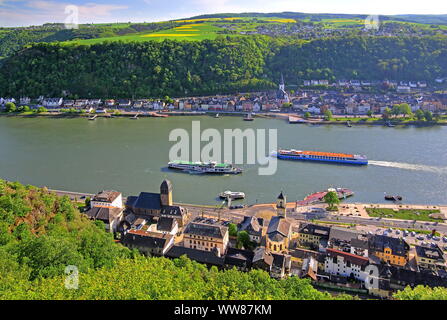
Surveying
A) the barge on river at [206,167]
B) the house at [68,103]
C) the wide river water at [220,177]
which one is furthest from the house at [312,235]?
the house at [68,103]

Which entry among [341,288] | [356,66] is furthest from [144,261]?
[356,66]

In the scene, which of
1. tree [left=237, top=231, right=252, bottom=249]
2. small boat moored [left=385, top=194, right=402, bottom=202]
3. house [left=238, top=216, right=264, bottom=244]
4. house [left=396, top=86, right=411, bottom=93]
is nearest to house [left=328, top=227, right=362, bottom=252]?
house [left=238, top=216, right=264, bottom=244]

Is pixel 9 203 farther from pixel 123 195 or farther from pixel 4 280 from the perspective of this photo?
pixel 123 195

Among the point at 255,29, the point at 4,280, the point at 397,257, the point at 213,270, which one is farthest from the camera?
the point at 255,29

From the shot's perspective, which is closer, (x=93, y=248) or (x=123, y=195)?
(x=93, y=248)

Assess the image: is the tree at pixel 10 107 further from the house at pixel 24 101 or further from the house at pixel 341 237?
the house at pixel 341 237

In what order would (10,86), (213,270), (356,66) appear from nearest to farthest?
(213,270) → (10,86) → (356,66)

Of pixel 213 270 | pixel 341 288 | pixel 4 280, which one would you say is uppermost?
pixel 4 280
